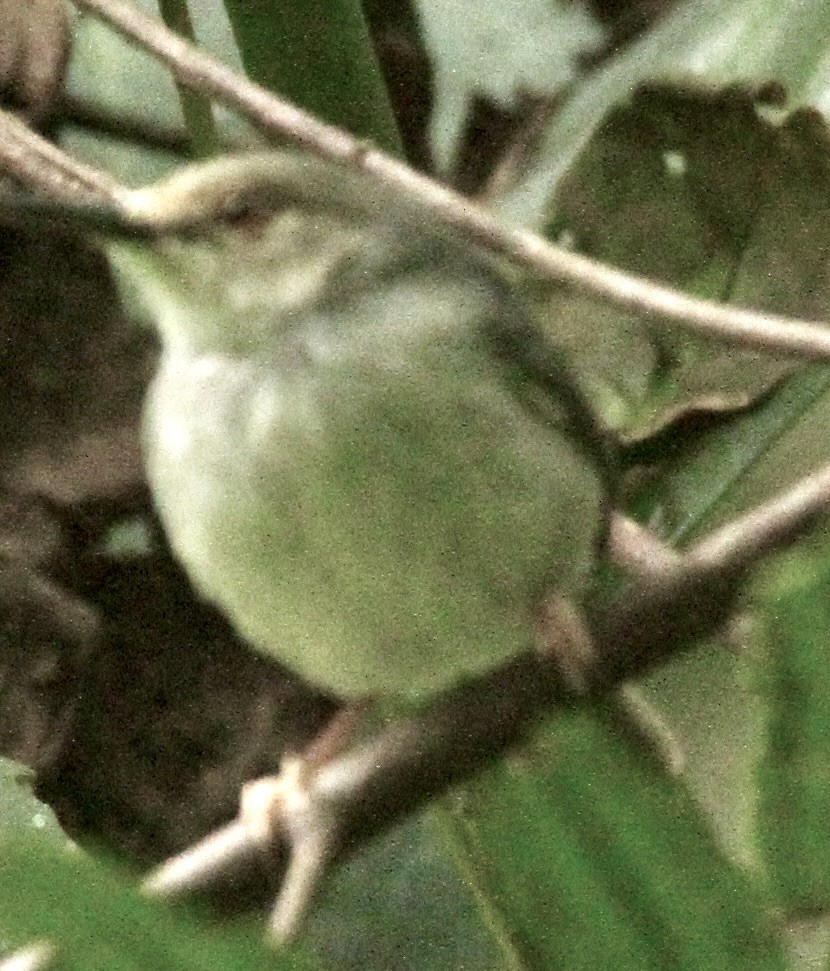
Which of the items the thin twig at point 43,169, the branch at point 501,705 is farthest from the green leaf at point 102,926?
the thin twig at point 43,169

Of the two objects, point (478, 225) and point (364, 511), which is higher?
point (478, 225)

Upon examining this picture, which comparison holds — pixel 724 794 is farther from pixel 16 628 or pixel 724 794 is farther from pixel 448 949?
pixel 16 628

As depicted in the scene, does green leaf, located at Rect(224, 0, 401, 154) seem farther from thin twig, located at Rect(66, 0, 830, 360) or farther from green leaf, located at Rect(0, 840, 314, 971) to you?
green leaf, located at Rect(0, 840, 314, 971)

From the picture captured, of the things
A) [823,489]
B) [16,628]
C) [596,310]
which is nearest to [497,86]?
[596,310]

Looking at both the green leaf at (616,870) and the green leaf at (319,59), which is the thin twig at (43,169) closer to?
the green leaf at (319,59)

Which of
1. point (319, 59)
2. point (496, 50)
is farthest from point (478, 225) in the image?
point (496, 50)

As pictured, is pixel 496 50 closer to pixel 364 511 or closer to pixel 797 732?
pixel 364 511

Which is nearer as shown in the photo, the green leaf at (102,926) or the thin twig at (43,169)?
the green leaf at (102,926)
